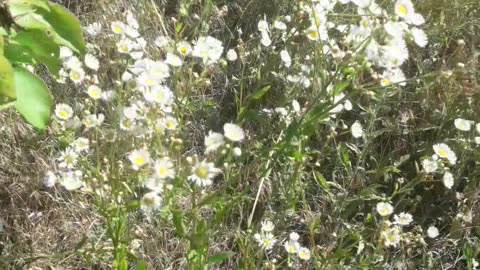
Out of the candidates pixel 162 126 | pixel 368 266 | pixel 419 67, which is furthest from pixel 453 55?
pixel 162 126

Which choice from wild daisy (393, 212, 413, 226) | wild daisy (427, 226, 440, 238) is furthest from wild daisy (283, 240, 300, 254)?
wild daisy (427, 226, 440, 238)

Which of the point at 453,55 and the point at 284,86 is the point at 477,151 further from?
the point at 284,86

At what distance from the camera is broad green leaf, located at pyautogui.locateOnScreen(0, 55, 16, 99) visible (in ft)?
3.74

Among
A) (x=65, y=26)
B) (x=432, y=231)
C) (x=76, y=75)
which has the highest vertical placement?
(x=65, y=26)

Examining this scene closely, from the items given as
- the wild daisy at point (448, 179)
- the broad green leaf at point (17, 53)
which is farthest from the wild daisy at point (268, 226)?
the broad green leaf at point (17, 53)

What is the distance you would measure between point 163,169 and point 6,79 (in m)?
0.33

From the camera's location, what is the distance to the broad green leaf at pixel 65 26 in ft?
4.40

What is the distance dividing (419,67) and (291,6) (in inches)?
19.9

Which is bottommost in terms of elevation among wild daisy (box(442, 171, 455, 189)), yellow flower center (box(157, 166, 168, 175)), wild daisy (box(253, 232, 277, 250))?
wild daisy (box(253, 232, 277, 250))

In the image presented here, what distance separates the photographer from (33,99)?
1302 millimetres

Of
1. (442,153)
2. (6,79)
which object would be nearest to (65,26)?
(6,79)

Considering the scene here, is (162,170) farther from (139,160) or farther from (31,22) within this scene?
(31,22)

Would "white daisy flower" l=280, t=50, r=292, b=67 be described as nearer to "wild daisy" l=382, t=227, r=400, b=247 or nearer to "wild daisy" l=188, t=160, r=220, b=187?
"wild daisy" l=382, t=227, r=400, b=247

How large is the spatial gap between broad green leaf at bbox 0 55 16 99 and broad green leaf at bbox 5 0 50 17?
0.49 feet
